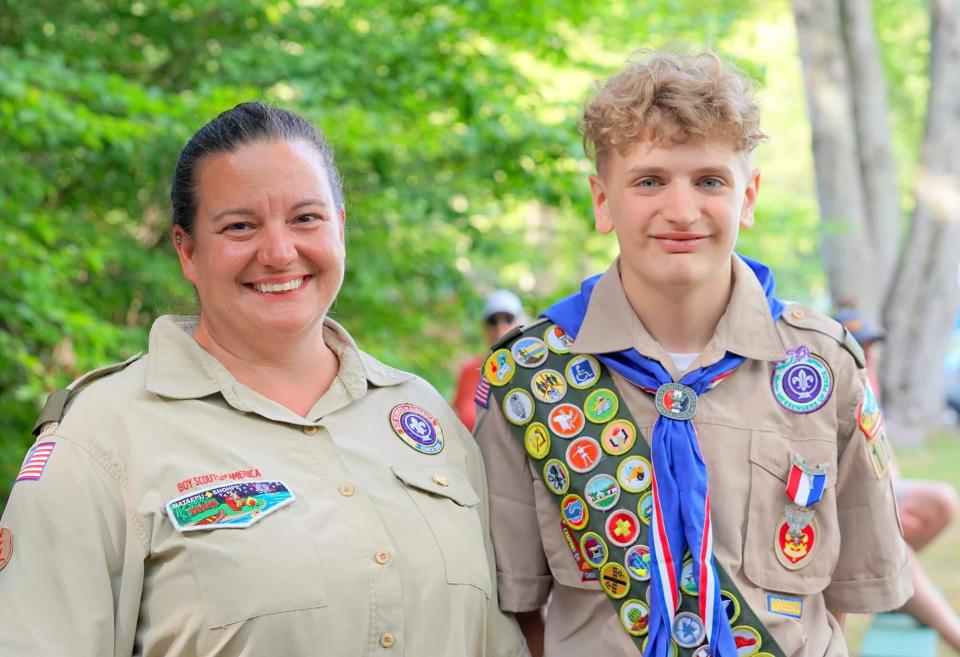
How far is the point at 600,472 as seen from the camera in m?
2.47

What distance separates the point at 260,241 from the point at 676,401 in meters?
0.94

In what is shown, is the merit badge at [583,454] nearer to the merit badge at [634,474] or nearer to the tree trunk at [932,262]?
the merit badge at [634,474]

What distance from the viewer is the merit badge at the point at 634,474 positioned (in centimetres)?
244

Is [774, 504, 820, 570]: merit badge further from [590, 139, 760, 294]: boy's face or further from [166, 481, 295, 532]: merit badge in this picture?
[166, 481, 295, 532]: merit badge

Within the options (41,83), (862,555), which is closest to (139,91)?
(41,83)

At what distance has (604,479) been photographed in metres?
2.47

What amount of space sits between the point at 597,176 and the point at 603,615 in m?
0.99

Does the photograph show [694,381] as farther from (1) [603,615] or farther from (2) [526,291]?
(2) [526,291]

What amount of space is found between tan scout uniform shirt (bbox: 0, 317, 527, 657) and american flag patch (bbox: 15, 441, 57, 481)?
0.04 ft

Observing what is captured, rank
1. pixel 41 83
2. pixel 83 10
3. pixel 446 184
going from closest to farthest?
pixel 41 83 → pixel 83 10 → pixel 446 184

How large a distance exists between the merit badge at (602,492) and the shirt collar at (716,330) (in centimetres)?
28

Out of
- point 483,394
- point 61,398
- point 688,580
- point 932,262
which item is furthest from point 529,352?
point 932,262

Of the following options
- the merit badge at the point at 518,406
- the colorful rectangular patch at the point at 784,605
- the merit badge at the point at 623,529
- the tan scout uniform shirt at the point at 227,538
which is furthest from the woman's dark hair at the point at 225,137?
the colorful rectangular patch at the point at 784,605

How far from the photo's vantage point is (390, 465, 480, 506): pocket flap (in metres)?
2.38
